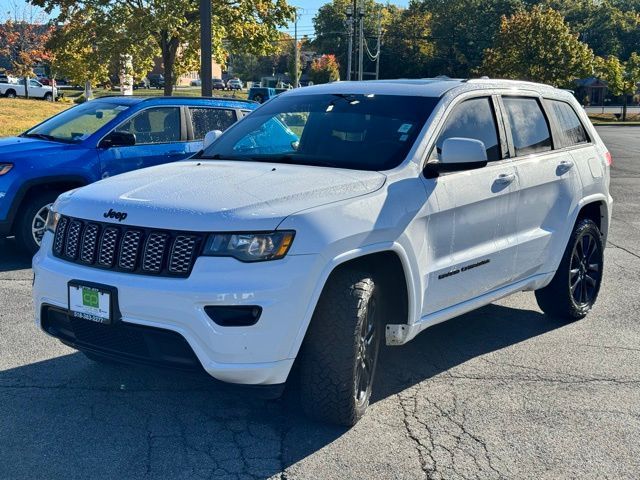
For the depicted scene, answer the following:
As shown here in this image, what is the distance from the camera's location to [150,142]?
870 cm

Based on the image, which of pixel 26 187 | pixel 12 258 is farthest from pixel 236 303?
pixel 12 258

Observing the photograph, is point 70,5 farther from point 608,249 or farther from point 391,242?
point 391,242

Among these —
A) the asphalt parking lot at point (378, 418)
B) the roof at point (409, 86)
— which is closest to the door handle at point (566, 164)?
the roof at point (409, 86)

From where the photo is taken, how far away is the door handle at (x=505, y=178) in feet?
16.2

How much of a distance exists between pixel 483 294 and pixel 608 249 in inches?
193

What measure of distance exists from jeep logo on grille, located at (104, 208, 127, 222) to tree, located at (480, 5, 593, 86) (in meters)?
62.2

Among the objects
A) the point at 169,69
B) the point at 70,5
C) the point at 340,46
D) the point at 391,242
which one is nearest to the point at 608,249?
the point at 391,242

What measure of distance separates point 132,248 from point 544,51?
64.7 m

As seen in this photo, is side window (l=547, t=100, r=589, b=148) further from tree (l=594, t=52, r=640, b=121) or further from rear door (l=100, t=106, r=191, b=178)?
tree (l=594, t=52, r=640, b=121)

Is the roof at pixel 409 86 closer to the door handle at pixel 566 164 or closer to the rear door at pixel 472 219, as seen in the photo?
the rear door at pixel 472 219

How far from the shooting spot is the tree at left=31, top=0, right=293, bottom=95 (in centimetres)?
2117

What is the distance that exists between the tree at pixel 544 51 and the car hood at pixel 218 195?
61.5m

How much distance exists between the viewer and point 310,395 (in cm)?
384

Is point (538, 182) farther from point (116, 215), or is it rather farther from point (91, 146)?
point (91, 146)
